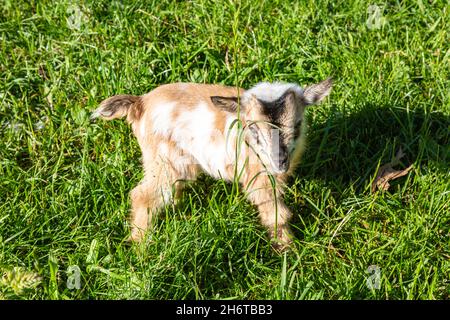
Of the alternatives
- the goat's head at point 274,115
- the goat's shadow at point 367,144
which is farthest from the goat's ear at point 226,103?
the goat's shadow at point 367,144

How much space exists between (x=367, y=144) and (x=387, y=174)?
35cm

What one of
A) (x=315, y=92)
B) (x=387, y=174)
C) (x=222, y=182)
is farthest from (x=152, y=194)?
(x=387, y=174)

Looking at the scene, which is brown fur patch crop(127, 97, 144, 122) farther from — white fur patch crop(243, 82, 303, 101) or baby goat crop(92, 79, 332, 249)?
white fur patch crop(243, 82, 303, 101)

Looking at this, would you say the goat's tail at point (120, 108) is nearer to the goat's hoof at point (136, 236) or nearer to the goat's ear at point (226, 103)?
the goat's ear at point (226, 103)

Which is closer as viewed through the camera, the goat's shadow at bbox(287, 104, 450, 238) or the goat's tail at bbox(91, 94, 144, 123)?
the goat's tail at bbox(91, 94, 144, 123)

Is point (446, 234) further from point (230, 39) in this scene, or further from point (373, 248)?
point (230, 39)

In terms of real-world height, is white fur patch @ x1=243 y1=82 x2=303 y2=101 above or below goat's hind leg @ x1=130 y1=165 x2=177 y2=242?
above

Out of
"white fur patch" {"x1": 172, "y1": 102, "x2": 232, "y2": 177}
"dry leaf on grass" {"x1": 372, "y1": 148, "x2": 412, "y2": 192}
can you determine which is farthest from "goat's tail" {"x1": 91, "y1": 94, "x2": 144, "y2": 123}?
"dry leaf on grass" {"x1": 372, "y1": 148, "x2": 412, "y2": 192}

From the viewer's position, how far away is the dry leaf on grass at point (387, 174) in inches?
196

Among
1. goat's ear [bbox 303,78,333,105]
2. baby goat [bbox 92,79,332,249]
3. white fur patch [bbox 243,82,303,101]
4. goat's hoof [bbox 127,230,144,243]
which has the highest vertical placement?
white fur patch [bbox 243,82,303,101]

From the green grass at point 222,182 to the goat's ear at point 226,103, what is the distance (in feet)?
1.85

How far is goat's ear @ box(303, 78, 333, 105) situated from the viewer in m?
4.64

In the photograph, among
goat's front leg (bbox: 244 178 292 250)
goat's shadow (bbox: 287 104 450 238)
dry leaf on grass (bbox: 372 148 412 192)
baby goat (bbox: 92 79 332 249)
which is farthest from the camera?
goat's shadow (bbox: 287 104 450 238)

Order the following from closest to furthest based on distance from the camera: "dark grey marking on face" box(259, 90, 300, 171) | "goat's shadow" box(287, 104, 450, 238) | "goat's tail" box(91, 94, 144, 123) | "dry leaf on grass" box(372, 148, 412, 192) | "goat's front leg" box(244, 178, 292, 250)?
1. "dark grey marking on face" box(259, 90, 300, 171)
2. "goat's front leg" box(244, 178, 292, 250)
3. "goat's tail" box(91, 94, 144, 123)
4. "dry leaf on grass" box(372, 148, 412, 192)
5. "goat's shadow" box(287, 104, 450, 238)
